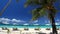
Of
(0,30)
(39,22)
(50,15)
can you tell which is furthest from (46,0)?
(0,30)

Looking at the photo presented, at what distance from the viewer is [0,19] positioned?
59.4 feet

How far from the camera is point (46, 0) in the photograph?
12.5 metres

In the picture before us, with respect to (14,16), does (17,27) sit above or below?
below

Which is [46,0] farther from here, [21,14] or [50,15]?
[21,14]

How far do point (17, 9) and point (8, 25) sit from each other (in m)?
2.12

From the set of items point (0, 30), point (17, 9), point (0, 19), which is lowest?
point (0, 30)

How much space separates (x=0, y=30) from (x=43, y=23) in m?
4.99

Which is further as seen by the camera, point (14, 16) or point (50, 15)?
point (14, 16)

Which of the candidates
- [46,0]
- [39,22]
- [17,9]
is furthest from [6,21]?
[46,0]

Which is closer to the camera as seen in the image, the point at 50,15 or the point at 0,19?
the point at 50,15

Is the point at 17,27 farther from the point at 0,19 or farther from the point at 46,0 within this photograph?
the point at 46,0

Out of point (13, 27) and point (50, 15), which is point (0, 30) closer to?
point (13, 27)

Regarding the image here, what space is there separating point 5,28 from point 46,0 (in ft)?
24.5

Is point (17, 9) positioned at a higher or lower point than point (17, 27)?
higher
